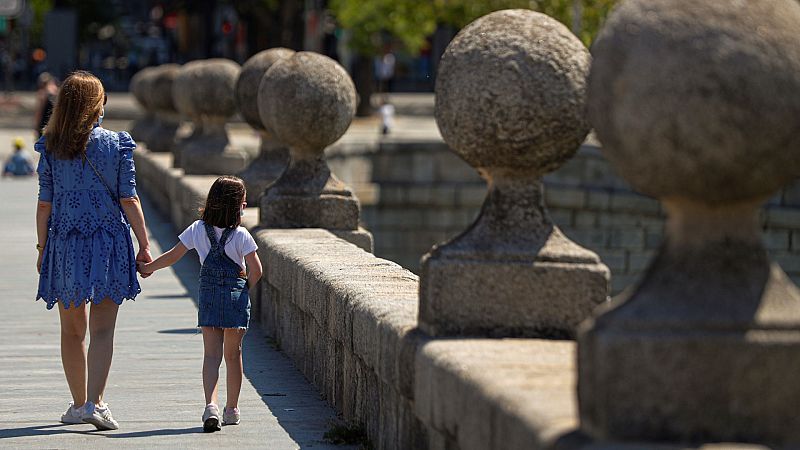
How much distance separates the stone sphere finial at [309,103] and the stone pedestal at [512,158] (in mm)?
5464

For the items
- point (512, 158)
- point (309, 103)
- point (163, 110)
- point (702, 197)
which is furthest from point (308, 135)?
point (163, 110)

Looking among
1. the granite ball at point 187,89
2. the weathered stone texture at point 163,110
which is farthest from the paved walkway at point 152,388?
the weathered stone texture at point 163,110

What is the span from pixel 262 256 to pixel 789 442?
20.9 feet

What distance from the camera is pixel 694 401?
4184mm

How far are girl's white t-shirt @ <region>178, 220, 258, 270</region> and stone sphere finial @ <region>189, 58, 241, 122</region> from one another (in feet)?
35.3

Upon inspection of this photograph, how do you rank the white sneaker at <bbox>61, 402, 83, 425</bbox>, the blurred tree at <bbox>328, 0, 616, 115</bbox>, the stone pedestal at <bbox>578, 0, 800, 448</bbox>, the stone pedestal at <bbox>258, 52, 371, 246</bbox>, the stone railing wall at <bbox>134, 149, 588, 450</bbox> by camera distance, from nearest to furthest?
the stone pedestal at <bbox>578, 0, 800, 448</bbox>, the stone railing wall at <bbox>134, 149, 588, 450</bbox>, the white sneaker at <bbox>61, 402, 83, 425</bbox>, the stone pedestal at <bbox>258, 52, 371, 246</bbox>, the blurred tree at <bbox>328, 0, 616, 115</bbox>

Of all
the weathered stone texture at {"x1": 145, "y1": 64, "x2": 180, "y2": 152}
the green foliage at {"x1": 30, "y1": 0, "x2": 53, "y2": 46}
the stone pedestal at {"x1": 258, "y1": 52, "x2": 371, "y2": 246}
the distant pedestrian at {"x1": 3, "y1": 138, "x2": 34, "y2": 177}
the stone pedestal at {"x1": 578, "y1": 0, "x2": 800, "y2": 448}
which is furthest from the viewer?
the green foliage at {"x1": 30, "y1": 0, "x2": 53, "y2": 46}

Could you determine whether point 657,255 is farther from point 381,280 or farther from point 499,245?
point 381,280

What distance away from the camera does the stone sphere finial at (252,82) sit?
48.4 ft

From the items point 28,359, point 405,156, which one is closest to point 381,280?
point 28,359

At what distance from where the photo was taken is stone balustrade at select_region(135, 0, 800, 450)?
4.20 m

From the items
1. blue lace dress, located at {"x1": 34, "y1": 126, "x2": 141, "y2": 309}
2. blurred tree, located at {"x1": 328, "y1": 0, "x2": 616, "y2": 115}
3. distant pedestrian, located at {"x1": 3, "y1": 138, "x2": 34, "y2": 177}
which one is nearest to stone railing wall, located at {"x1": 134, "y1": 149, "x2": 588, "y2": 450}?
blue lace dress, located at {"x1": 34, "y1": 126, "x2": 141, "y2": 309}

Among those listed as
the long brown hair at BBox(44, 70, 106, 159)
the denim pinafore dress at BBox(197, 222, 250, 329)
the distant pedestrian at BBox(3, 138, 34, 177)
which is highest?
the long brown hair at BBox(44, 70, 106, 159)

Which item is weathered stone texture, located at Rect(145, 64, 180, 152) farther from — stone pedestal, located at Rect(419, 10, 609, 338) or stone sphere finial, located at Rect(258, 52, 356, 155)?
stone pedestal, located at Rect(419, 10, 609, 338)
